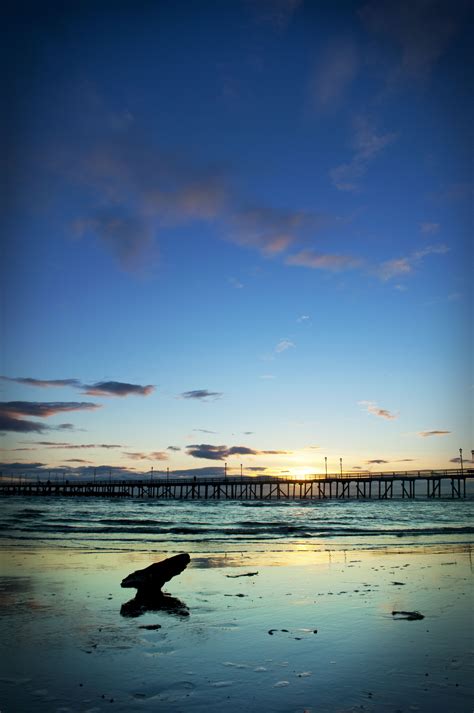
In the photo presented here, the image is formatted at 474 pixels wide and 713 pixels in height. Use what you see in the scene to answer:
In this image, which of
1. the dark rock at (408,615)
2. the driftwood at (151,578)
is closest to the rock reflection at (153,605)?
the driftwood at (151,578)

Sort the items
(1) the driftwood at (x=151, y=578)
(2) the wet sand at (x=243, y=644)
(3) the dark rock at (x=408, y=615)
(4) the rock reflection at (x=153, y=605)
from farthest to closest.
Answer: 1. (1) the driftwood at (x=151, y=578)
2. (4) the rock reflection at (x=153, y=605)
3. (3) the dark rock at (x=408, y=615)
4. (2) the wet sand at (x=243, y=644)

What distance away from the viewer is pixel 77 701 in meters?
5.18

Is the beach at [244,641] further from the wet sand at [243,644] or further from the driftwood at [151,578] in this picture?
the driftwood at [151,578]

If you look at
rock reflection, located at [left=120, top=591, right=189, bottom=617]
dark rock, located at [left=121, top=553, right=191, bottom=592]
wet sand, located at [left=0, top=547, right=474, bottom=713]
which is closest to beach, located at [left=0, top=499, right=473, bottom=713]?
wet sand, located at [left=0, top=547, right=474, bottom=713]

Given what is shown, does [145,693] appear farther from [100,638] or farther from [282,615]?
[282,615]

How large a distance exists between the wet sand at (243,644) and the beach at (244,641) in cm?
2

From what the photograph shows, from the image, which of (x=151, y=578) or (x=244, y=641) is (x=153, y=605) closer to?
(x=151, y=578)

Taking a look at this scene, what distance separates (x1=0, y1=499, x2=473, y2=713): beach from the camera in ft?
17.4

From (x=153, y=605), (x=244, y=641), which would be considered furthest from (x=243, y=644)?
(x=153, y=605)

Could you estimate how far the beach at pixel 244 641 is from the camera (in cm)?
530

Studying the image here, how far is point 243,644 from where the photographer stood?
7.24 meters

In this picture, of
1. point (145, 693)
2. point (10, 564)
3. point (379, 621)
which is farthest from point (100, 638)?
point (10, 564)

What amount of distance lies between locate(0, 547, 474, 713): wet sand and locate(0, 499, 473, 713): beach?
23 millimetres

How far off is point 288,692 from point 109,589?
711 centimetres
